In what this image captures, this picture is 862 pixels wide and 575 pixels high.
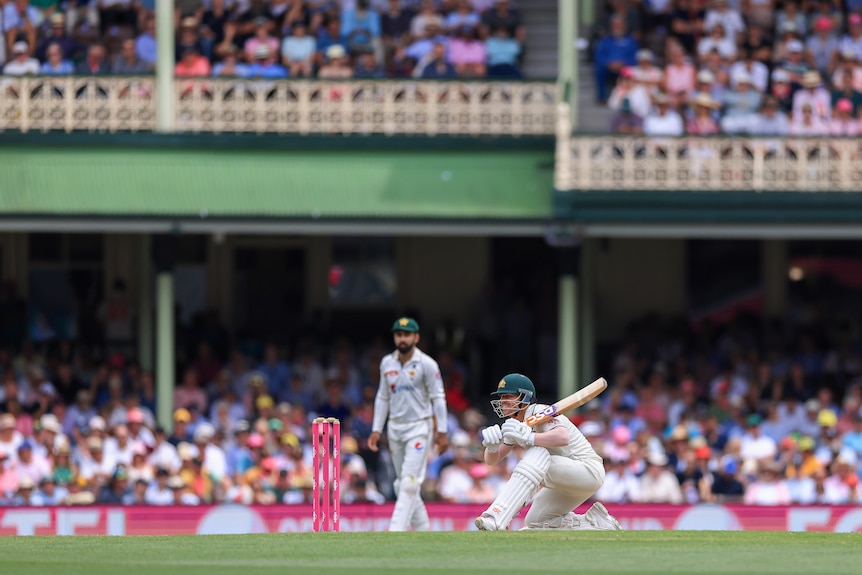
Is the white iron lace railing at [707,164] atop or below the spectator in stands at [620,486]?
atop

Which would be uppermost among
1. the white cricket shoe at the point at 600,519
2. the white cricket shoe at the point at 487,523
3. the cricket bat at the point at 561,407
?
the cricket bat at the point at 561,407

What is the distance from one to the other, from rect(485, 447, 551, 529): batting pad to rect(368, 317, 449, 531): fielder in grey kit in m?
2.42

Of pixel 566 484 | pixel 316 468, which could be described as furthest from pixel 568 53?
pixel 566 484

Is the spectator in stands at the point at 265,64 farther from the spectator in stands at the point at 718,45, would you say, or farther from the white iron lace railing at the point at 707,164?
the spectator in stands at the point at 718,45

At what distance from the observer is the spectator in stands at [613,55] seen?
73.4 ft

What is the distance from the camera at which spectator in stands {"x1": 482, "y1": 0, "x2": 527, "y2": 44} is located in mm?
22578

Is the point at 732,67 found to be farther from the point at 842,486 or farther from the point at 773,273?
the point at 842,486

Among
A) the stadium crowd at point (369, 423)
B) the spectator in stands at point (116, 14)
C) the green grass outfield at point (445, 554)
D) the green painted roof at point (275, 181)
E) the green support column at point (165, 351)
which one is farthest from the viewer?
the spectator in stands at point (116, 14)

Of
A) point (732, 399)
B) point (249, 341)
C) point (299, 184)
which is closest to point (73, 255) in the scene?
point (249, 341)

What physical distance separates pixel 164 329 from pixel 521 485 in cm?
→ 933

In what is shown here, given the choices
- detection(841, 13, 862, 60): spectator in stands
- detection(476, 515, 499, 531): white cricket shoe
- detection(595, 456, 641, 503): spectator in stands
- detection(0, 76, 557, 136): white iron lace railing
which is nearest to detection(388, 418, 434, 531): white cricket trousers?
detection(476, 515, 499, 531): white cricket shoe

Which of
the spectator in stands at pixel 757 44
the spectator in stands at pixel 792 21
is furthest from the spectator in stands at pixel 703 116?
the spectator in stands at pixel 792 21

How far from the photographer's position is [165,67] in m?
21.5

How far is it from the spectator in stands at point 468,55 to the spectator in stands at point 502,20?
0.30 metres
